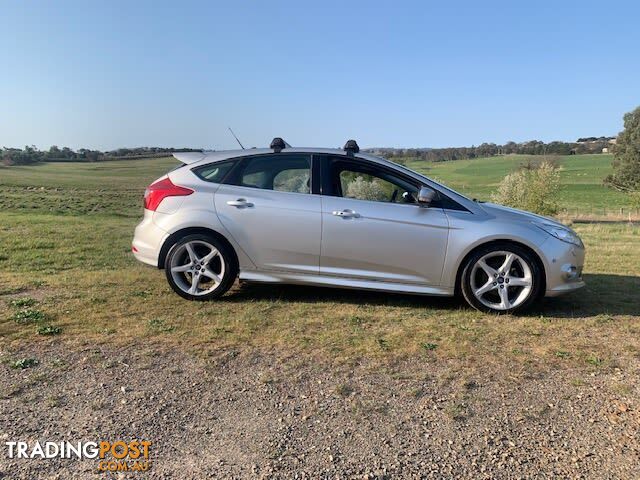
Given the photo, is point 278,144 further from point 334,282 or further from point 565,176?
point 565,176

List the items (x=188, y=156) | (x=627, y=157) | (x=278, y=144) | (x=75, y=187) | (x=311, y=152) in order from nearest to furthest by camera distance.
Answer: (x=311, y=152) → (x=278, y=144) → (x=188, y=156) → (x=75, y=187) → (x=627, y=157)

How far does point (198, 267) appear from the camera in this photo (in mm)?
5062

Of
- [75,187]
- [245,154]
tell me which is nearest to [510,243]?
[245,154]

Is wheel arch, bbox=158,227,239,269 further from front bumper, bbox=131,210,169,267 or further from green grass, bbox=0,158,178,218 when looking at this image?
green grass, bbox=0,158,178,218

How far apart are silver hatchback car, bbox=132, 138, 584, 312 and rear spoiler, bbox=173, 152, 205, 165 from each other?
4.8 inches

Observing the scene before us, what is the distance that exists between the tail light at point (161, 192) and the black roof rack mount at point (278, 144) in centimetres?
100

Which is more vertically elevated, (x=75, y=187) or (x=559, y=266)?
(x=559, y=266)

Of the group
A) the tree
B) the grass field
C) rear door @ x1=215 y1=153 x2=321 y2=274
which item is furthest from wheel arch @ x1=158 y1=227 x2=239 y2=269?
the tree

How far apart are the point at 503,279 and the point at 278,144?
2712 millimetres

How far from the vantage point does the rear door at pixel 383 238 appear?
4852mm

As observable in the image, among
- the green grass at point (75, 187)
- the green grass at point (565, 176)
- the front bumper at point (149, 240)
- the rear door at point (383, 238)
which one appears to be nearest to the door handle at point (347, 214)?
the rear door at point (383, 238)

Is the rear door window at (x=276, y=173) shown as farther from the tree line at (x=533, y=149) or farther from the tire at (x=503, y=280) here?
the tree line at (x=533, y=149)

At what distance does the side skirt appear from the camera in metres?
4.92

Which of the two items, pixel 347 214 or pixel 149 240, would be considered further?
pixel 149 240
